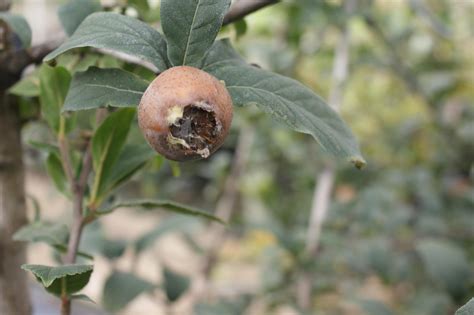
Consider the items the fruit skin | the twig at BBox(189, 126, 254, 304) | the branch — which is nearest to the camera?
the fruit skin

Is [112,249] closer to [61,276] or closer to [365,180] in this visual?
[61,276]

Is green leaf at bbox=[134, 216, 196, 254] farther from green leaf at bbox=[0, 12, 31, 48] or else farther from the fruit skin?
the fruit skin

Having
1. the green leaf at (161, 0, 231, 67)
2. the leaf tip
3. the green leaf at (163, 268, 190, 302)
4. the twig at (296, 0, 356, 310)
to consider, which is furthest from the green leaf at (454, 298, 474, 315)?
the twig at (296, 0, 356, 310)

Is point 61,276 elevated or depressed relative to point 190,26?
depressed

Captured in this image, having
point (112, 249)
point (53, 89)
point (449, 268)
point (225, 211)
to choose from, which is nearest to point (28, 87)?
point (53, 89)

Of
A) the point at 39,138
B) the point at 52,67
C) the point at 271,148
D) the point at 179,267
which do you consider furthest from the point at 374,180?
the point at 52,67

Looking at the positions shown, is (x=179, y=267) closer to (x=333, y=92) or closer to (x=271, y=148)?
(x=271, y=148)
